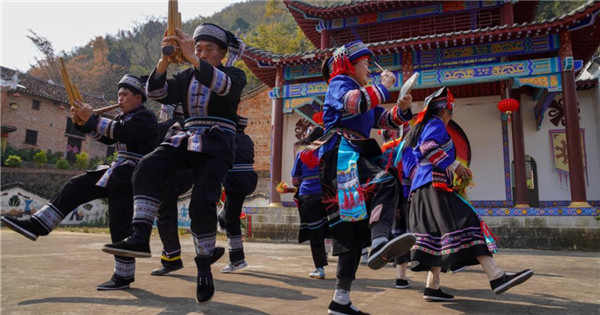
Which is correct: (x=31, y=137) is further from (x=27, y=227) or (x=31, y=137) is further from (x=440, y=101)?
(x=440, y=101)

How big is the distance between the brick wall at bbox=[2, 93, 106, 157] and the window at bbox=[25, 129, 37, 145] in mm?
198

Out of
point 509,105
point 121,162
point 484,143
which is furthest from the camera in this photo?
point 484,143

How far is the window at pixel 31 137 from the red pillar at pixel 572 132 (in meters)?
32.5

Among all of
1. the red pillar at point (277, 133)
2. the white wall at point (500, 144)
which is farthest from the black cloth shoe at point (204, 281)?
the white wall at point (500, 144)

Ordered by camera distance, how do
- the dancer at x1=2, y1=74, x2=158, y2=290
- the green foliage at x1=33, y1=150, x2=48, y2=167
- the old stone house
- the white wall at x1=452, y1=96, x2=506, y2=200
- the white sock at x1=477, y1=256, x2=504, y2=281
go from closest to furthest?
the white sock at x1=477, y1=256, x2=504, y2=281
the dancer at x1=2, y1=74, x2=158, y2=290
the white wall at x1=452, y1=96, x2=506, y2=200
the green foliage at x1=33, y1=150, x2=48, y2=167
the old stone house

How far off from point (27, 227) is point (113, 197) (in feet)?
1.94

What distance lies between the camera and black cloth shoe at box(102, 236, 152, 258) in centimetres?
234

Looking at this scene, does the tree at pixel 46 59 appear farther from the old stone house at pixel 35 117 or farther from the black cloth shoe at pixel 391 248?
the black cloth shoe at pixel 391 248

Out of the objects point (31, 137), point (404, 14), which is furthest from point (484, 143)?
point (31, 137)

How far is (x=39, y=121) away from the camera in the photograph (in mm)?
29188

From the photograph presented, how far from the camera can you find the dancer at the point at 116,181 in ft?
9.36

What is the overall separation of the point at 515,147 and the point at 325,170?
9064mm

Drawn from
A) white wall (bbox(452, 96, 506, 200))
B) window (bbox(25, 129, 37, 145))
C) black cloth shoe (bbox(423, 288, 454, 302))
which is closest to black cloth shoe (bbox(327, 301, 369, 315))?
black cloth shoe (bbox(423, 288, 454, 302))

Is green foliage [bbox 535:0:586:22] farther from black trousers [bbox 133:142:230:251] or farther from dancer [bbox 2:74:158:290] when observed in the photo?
black trousers [bbox 133:142:230:251]
